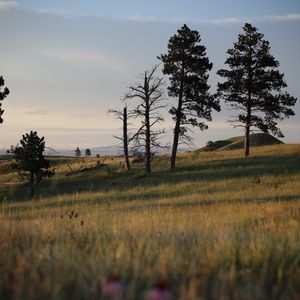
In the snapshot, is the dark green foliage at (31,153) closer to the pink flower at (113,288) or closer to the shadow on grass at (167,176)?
the shadow on grass at (167,176)

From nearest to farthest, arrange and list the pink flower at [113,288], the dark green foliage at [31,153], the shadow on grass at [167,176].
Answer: the pink flower at [113,288] < the shadow on grass at [167,176] < the dark green foliage at [31,153]

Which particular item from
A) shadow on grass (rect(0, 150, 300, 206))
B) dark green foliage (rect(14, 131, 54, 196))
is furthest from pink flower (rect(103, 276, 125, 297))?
dark green foliage (rect(14, 131, 54, 196))

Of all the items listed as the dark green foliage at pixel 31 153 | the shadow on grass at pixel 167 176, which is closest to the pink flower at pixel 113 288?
the shadow on grass at pixel 167 176

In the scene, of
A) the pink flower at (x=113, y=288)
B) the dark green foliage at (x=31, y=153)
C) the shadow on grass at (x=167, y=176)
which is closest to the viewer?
the pink flower at (x=113, y=288)

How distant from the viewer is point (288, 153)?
39.2 m

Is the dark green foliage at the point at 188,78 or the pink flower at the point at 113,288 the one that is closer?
the pink flower at the point at 113,288

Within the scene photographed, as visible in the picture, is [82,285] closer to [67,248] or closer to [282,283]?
[67,248]

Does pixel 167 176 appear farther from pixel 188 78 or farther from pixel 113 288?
pixel 113 288

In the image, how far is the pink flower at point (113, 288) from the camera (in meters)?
2.75

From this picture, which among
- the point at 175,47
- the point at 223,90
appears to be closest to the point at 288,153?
the point at 223,90

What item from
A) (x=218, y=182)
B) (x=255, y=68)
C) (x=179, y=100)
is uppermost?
(x=255, y=68)

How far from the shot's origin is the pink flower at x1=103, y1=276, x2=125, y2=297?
9.03ft

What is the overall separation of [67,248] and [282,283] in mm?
2053

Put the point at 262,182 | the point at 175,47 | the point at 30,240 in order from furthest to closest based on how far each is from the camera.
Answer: the point at 175,47, the point at 262,182, the point at 30,240
